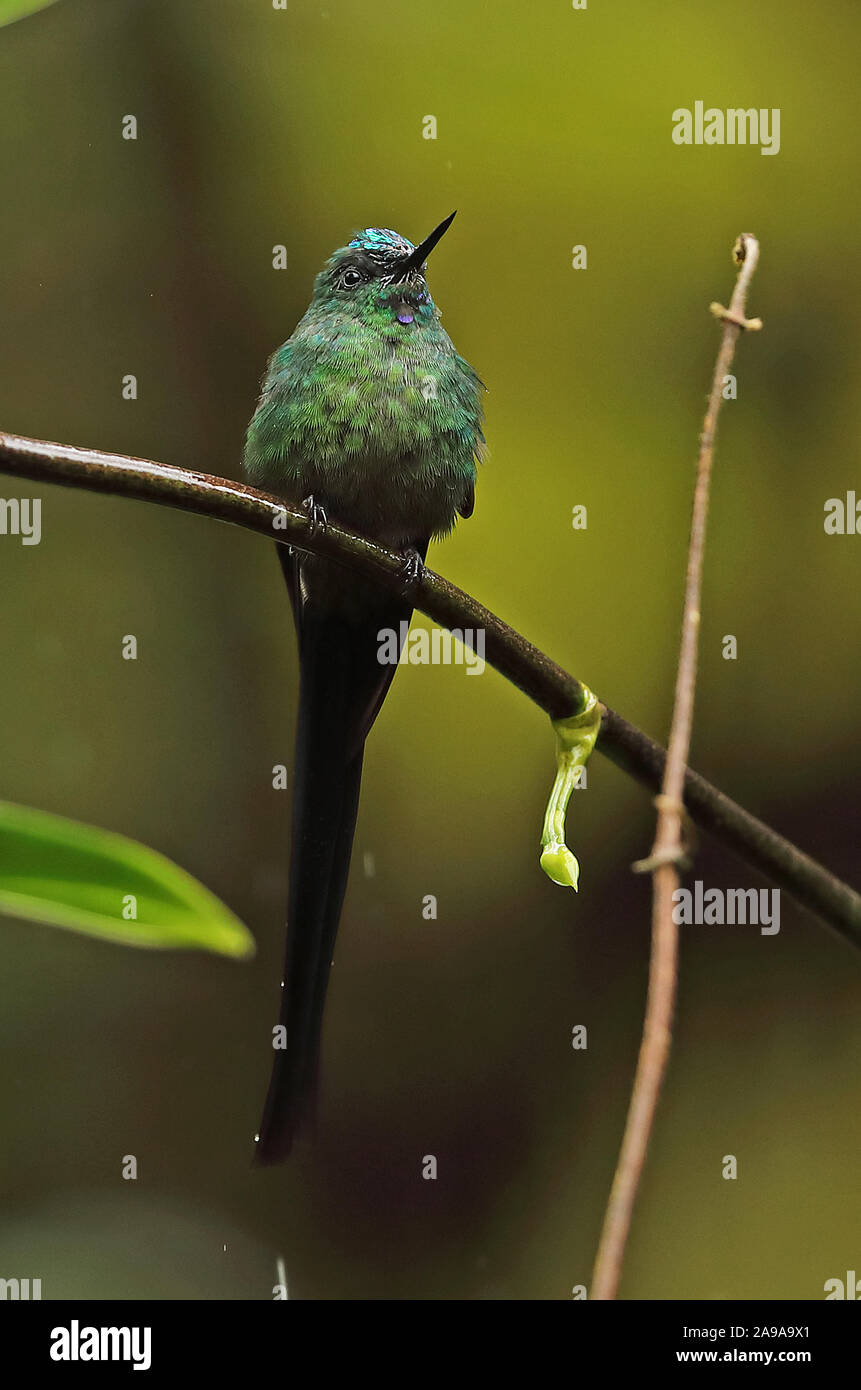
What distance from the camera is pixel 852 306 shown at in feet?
7.32

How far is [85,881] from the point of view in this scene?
0.82 meters

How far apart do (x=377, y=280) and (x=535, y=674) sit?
852mm

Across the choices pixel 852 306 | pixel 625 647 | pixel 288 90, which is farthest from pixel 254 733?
pixel 852 306

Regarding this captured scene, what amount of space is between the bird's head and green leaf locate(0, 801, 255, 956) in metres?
0.95

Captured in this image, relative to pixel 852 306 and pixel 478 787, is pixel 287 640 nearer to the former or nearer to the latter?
pixel 478 787

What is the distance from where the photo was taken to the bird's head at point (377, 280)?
1.59 metres

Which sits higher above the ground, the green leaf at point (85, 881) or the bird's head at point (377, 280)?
the bird's head at point (377, 280)

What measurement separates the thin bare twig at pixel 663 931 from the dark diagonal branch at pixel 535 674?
18cm

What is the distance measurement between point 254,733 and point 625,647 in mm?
672
